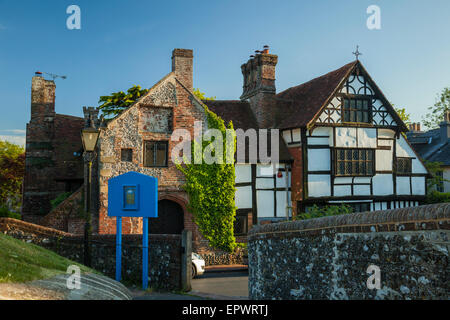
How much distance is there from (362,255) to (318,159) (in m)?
15.9

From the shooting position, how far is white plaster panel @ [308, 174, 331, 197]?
21.8 m

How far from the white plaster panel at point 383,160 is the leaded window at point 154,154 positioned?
10.7 metres

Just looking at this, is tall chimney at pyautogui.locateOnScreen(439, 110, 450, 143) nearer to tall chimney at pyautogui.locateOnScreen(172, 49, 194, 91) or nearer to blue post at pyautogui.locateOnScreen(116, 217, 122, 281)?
tall chimney at pyautogui.locateOnScreen(172, 49, 194, 91)

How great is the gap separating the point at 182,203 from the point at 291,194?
5523mm

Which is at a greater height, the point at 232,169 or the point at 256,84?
the point at 256,84

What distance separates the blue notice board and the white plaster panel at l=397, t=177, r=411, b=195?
15641 mm

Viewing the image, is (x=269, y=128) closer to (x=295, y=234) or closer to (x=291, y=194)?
(x=291, y=194)

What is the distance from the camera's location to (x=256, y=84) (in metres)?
24.2

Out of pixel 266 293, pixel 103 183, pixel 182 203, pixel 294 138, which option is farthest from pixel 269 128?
pixel 266 293

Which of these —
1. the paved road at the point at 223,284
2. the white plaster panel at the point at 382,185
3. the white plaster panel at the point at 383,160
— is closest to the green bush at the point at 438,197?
the white plaster panel at the point at 382,185

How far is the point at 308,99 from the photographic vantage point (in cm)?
2367

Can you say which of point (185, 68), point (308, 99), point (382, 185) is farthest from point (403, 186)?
point (185, 68)

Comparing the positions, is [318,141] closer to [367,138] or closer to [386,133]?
[367,138]

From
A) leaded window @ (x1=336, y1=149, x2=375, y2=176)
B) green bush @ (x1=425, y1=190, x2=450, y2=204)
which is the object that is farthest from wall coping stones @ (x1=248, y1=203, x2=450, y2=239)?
green bush @ (x1=425, y1=190, x2=450, y2=204)
